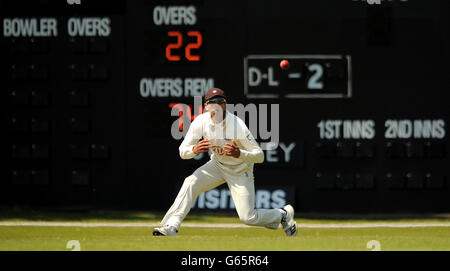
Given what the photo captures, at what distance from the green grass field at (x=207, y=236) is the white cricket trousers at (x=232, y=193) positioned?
198 millimetres

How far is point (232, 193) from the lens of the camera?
1152 cm

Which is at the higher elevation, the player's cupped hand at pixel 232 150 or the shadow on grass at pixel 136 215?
the player's cupped hand at pixel 232 150

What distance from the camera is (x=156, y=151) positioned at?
48.8 ft

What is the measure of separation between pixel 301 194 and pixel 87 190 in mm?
2813

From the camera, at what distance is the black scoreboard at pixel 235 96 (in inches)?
571

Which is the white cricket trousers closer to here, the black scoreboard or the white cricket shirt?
the white cricket shirt

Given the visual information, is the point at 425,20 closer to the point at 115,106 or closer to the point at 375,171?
the point at 375,171

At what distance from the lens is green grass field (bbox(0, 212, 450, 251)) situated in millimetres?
9938

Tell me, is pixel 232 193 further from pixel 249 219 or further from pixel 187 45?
pixel 187 45

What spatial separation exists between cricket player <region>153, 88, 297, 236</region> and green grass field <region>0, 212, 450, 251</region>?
0.22 meters

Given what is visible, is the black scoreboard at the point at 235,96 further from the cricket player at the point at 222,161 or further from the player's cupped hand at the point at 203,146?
the player's cupped hand at the point at 203,146

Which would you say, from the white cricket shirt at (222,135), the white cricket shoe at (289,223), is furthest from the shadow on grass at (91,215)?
the white cricket shirt at (222,135)

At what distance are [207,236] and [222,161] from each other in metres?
0.78

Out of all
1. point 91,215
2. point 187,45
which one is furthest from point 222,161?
point 91,215
